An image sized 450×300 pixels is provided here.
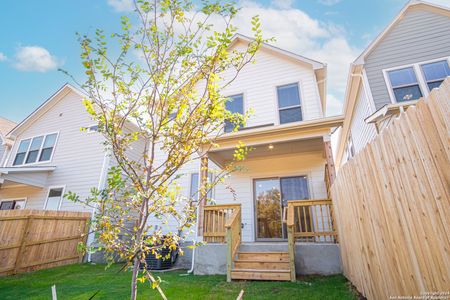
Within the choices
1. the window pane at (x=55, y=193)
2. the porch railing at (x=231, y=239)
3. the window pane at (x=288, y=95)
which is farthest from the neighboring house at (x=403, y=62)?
the window pane at (x=55, y=193)

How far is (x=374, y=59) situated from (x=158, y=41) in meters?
7.10

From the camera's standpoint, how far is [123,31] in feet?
6.77

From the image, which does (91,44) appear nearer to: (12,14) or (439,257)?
(439,257)

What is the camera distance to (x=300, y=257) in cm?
476

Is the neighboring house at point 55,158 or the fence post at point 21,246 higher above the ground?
the neighboring house at point 55,158

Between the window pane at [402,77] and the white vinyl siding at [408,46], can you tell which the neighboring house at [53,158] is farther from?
the window pane at [402,77]

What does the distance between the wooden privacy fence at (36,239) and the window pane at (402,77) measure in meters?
9.18

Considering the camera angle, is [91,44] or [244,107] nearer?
[91,44]

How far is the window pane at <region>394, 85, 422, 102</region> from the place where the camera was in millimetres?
6039

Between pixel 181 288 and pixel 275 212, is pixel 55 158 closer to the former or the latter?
pixel 181 288

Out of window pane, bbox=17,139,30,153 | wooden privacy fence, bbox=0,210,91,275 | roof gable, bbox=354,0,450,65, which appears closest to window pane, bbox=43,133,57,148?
window pane, bbox=17,139,30,153

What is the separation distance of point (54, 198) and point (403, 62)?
13719 mm

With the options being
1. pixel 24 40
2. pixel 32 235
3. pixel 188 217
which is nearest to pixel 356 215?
pixel 188 217

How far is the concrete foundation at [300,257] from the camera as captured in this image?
4.58 metres
